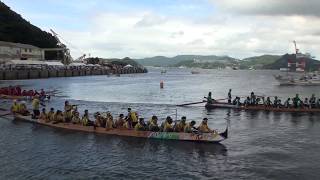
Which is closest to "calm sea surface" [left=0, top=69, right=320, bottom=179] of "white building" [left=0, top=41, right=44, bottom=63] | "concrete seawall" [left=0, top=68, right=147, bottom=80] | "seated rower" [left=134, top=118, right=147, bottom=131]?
"seated rower" [left=134, top=118, right=147, bottom=131]

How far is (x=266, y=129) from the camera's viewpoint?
44.2m

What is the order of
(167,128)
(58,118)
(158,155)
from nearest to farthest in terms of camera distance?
(158,155)
(167,128)
(58,118)

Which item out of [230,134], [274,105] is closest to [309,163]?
[230,134]

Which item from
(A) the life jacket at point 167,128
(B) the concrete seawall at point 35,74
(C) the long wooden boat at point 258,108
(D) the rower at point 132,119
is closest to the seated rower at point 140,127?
(D) the rower at point 132,119

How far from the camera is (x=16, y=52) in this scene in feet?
→ 518

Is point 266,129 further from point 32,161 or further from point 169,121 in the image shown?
point 32,161

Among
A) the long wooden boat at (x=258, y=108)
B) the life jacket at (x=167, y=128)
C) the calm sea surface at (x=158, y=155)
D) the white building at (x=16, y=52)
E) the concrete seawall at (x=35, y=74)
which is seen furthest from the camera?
the white building at (x=16, y=52)

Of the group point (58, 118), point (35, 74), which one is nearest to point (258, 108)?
point (58, 118)

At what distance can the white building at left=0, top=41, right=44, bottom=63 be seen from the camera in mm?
151875

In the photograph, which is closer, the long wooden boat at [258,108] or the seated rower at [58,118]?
the seated rower at [58,118]

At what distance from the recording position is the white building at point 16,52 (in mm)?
151875

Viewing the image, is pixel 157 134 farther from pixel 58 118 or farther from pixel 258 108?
pixel 258 108

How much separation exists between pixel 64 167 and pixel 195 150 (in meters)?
9.91

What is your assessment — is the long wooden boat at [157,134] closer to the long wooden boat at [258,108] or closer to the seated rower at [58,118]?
the seated rower at [58,118]
